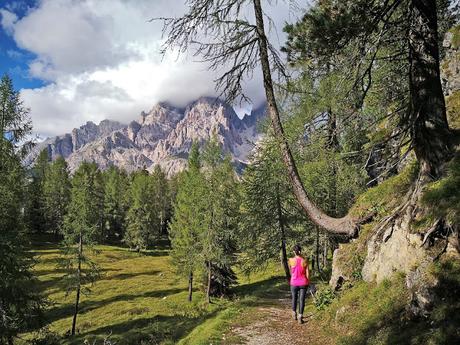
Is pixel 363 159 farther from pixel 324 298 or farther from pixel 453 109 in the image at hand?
pixel 324 298

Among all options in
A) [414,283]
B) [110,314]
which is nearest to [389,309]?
[414,283]

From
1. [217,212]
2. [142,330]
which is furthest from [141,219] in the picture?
[142,330]

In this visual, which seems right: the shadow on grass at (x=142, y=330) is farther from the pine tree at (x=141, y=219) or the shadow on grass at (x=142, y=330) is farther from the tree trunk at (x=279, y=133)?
the pine tree at (x=141, y=219)

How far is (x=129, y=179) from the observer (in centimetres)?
10019

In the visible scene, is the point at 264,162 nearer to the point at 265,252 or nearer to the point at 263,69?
the point at 265,252

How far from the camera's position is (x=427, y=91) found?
7973mm

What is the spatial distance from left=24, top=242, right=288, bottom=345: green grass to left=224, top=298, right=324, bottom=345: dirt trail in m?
0.82

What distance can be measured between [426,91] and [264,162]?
2292 centimetres

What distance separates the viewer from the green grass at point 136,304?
25.3 m

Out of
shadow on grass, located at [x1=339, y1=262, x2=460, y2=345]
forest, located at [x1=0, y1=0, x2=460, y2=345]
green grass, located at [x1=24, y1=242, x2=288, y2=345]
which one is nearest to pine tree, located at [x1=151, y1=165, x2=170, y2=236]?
green grass, located at [x1=24, y1=242, x2=288, y2=345]

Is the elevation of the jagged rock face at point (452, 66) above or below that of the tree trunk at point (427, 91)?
above

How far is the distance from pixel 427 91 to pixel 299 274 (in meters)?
5.91

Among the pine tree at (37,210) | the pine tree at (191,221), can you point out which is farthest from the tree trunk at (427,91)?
the pine tree at (37,210)

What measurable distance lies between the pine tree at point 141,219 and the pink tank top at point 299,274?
6520cm
